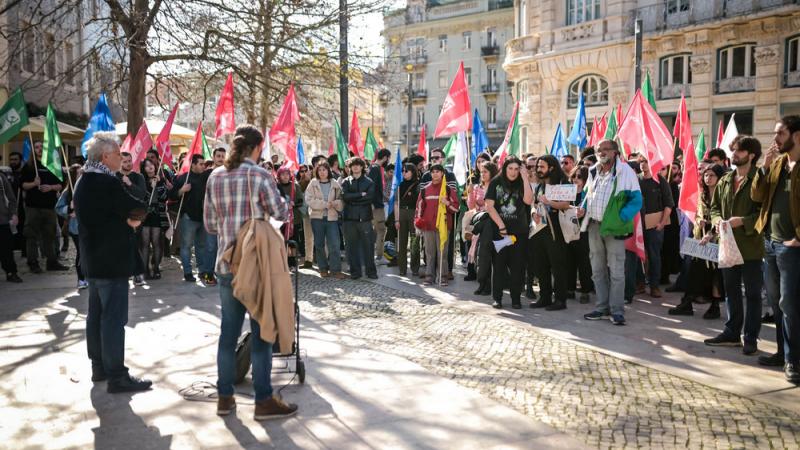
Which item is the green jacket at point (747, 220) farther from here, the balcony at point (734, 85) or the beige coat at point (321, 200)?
the balcony at point (734, 85)

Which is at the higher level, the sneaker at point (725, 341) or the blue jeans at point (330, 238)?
the blue jeans at point (330, 238)

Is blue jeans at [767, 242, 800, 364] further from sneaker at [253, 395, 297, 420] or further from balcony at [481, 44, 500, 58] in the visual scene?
balcony at [481, 44, 500, 58]

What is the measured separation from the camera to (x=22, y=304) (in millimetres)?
8984

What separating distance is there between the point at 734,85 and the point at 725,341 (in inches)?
935

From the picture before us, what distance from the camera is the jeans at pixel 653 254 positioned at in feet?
32.1

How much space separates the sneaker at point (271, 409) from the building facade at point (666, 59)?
79.9 feet

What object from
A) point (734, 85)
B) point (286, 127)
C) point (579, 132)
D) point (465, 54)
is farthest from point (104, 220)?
point (465, 54)

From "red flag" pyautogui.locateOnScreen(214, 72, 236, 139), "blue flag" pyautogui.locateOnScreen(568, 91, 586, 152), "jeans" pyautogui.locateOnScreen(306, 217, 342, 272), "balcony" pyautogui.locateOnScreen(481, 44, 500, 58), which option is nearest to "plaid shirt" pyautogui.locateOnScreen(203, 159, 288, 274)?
"jeans" pyautogui.locateOnScreen(306, 217, 342, 272)

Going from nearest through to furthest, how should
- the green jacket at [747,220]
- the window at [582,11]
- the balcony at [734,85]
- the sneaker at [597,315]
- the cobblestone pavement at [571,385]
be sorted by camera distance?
the cobblestone pavement at [571,385] → the green jacket at [747,220] → the sneaker at [597,315] → the balcony at [734,85] → the window at [582,11]

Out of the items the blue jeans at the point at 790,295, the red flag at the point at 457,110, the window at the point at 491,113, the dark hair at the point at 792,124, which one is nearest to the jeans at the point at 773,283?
the blue jeans at the point at 790,295

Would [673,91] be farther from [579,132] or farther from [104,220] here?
[104,220]

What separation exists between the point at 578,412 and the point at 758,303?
264 cm

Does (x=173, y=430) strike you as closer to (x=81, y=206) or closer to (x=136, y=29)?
(x=81, y=206)

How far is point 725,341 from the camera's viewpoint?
685cm
